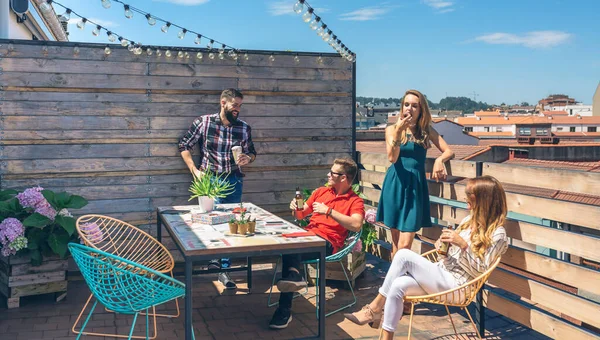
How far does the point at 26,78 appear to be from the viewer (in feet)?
18.1

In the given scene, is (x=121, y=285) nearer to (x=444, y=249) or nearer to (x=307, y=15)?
(x=444, y=249)

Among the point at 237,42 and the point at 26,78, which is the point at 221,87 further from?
the point at 26,78

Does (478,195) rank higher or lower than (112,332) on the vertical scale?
higher

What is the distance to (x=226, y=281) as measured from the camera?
18.1 feet

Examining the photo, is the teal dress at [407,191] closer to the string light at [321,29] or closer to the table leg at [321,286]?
the table leg at [321,286]

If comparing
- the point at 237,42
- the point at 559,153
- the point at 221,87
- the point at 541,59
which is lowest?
the point at 559,153

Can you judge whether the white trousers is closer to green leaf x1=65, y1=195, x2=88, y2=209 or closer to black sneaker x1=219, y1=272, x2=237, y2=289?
black sneaker x1=219, y1=272, x2=237, y2=289

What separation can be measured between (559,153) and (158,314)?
2716 centimetres

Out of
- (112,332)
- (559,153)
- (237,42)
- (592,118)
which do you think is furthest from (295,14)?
(592,118)

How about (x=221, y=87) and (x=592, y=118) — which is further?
A: (x=592, y=118)

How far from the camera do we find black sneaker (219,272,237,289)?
551 centimetres

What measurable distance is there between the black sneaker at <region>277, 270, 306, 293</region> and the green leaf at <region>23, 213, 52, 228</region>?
80.1 inches

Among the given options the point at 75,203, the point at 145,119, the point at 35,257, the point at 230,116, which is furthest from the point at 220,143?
the point at 35,257

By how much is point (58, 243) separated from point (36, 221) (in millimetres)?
253
